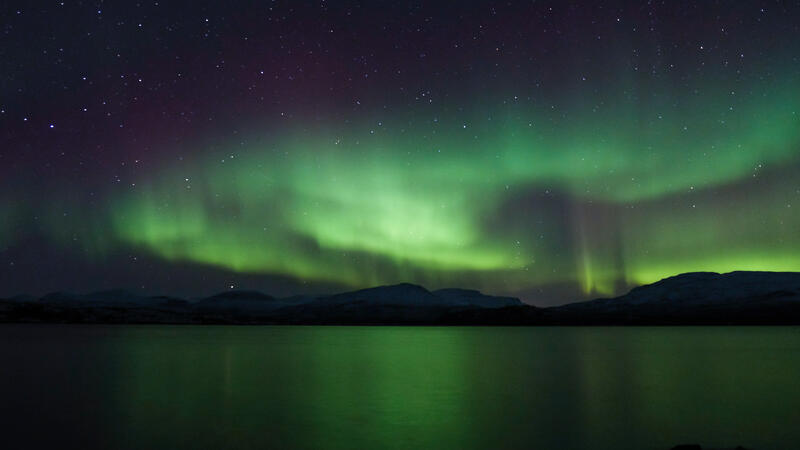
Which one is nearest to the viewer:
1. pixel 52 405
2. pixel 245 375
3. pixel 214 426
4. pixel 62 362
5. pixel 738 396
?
pixel 214 426

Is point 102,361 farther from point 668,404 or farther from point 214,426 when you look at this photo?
point 668,404

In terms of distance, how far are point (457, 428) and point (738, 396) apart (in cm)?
1596

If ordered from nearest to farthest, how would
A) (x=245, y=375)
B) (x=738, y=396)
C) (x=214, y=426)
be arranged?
1. (x=214, y=426)
2. (x=738, y=396)
3. (x=245, y=375)

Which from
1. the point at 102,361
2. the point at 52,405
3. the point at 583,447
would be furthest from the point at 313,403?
the point at 102,361

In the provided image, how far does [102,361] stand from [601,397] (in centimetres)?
3744

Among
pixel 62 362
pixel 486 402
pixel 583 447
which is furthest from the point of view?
pixel 62 362

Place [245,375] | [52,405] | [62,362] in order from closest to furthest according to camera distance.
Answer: [52,405] < [245,375] < [62,362]

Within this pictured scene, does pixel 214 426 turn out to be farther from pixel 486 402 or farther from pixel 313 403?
pixel 486 402

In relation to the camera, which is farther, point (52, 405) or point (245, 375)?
point (245, 375)

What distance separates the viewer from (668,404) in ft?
82.0

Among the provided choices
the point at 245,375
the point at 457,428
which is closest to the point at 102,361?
the point at 245,375

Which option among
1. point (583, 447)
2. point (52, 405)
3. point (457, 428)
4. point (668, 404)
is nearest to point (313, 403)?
point (457, 428)

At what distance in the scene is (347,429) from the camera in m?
19.7

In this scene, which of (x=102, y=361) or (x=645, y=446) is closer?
(x=645, y=446)
